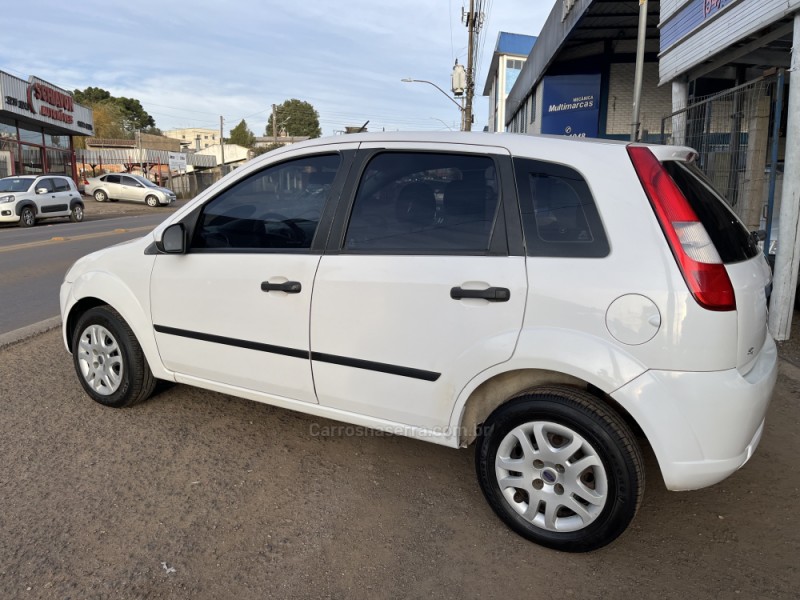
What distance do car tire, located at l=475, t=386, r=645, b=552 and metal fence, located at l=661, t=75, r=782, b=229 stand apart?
17.4 ft

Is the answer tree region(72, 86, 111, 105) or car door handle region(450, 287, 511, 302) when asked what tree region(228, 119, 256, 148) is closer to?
tree region(72, 86, 111, 105)

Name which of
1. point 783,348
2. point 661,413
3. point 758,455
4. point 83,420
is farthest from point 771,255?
point 83,420

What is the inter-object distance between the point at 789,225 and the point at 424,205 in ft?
14.0

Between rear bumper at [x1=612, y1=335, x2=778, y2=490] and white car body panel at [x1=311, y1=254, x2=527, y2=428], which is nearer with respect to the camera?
rear bumper at [x1=612, y1=335, x2=778, y2=490]

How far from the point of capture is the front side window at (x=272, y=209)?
10.7ft

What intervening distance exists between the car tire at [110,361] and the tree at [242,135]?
108 m

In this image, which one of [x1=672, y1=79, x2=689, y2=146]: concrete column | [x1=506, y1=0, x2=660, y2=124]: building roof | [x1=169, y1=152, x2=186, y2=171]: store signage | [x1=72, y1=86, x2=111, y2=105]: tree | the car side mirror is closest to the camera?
the car side mirror

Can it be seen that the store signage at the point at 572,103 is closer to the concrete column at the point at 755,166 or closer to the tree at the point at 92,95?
the concrete column at the point at 755,166

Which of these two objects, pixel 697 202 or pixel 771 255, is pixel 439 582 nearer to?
pixel 697 202

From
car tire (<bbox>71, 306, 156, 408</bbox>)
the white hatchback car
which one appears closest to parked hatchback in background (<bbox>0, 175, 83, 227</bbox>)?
car tire (<bbox>71, 306, 156, 408</bbox>)

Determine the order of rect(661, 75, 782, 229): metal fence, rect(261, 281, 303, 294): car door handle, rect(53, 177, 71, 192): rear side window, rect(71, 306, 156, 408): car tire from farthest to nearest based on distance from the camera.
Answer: rect(53, 177, 71, 192): rear side window
rect(661, 75, 782, 229): metal fence
rect(71, 306, 156, 408): car tire
rect(261, 281, 303, 294): car door handle

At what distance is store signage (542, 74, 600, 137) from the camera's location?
22938mm

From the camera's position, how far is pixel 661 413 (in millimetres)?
2412

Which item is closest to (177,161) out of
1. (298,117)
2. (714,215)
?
(714,215)
